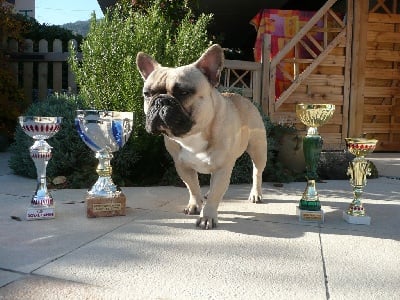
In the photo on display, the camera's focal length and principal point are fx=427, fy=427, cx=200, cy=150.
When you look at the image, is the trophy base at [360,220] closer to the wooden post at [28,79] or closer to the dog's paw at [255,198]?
the dog's paw at [255,198]

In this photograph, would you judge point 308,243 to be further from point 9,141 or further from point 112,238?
point 9,141

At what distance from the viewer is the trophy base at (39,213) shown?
336cm

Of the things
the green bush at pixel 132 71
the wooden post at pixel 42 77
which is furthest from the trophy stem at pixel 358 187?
the wooden post at pixel 42 77

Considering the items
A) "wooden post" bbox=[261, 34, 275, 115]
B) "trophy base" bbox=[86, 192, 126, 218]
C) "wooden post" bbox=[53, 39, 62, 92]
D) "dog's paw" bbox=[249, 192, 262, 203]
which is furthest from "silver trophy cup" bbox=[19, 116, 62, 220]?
"wooden post" bbox=[53, 39, 62, 92]

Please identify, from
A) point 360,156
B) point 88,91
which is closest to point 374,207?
point 360,156

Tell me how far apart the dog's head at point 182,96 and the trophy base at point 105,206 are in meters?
0.82

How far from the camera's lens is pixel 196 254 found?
103 inches

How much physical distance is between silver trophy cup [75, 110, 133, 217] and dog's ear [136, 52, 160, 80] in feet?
1.55

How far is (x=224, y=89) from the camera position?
19.0ft

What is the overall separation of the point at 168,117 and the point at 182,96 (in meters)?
0.21

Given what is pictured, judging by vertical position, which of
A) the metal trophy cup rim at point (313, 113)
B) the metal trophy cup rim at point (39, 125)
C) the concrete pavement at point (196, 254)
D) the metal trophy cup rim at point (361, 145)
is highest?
the metal trophy cup rim at point (313, 113)

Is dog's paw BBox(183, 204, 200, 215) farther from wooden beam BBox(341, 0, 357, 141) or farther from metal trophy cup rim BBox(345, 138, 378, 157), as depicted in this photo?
wooden beam BBox(341, 0, 357, 141)

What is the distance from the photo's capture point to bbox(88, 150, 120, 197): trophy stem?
3.53 m

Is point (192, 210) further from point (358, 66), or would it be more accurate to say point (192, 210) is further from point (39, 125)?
point (358, 66)
